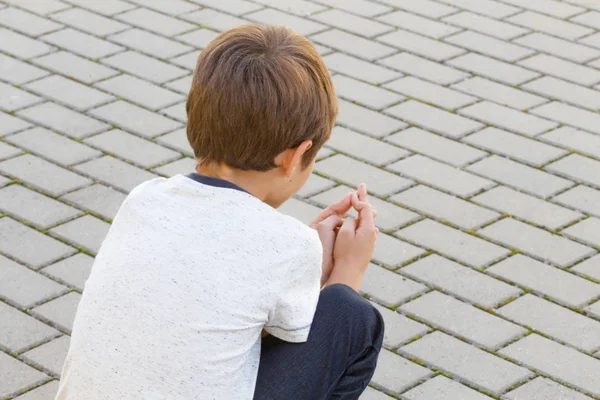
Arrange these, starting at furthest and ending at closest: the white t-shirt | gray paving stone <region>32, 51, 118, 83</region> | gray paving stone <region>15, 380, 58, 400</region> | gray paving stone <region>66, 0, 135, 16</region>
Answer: gray paving stone <region>66, 0, 135, 16</region> → gray paving stone <region>32, 51, 118, 83</region> → gray paving stone <region>15, 380, 58, 400</region> → the white t-shirt

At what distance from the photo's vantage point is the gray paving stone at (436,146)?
415 centimetres

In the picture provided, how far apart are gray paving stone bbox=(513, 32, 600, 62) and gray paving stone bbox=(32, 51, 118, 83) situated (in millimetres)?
1930

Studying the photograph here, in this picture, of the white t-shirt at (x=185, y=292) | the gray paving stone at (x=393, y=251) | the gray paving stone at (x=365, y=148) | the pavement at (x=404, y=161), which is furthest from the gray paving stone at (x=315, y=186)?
the white t-shirt at (x=185, y=292)

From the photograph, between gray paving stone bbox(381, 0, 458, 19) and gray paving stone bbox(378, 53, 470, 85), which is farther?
gray paving stone bbox(381, 0, 458, 19)

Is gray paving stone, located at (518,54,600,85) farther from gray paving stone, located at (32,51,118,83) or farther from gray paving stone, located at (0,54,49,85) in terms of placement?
gray paving stone, located at (0,54,49,85)

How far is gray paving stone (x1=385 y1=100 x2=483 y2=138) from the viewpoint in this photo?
4.34 meters

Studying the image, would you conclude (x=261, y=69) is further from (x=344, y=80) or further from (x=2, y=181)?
(x=344, y=80)

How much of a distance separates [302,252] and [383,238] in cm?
157

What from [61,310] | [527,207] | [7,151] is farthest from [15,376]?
[527,207]

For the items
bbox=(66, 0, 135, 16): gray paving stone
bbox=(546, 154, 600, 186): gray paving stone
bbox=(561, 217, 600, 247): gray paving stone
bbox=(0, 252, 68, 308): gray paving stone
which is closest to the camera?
bbox=(0, 252, 68, 308): gray paving stone

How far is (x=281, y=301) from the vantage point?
2.12 m

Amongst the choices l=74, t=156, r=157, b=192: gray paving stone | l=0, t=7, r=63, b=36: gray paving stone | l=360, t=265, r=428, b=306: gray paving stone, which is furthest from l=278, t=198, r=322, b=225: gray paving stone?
l=0, t=7, r=63, b=36: gray paving stone

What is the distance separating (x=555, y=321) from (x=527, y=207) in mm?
674

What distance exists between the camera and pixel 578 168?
4113mm
